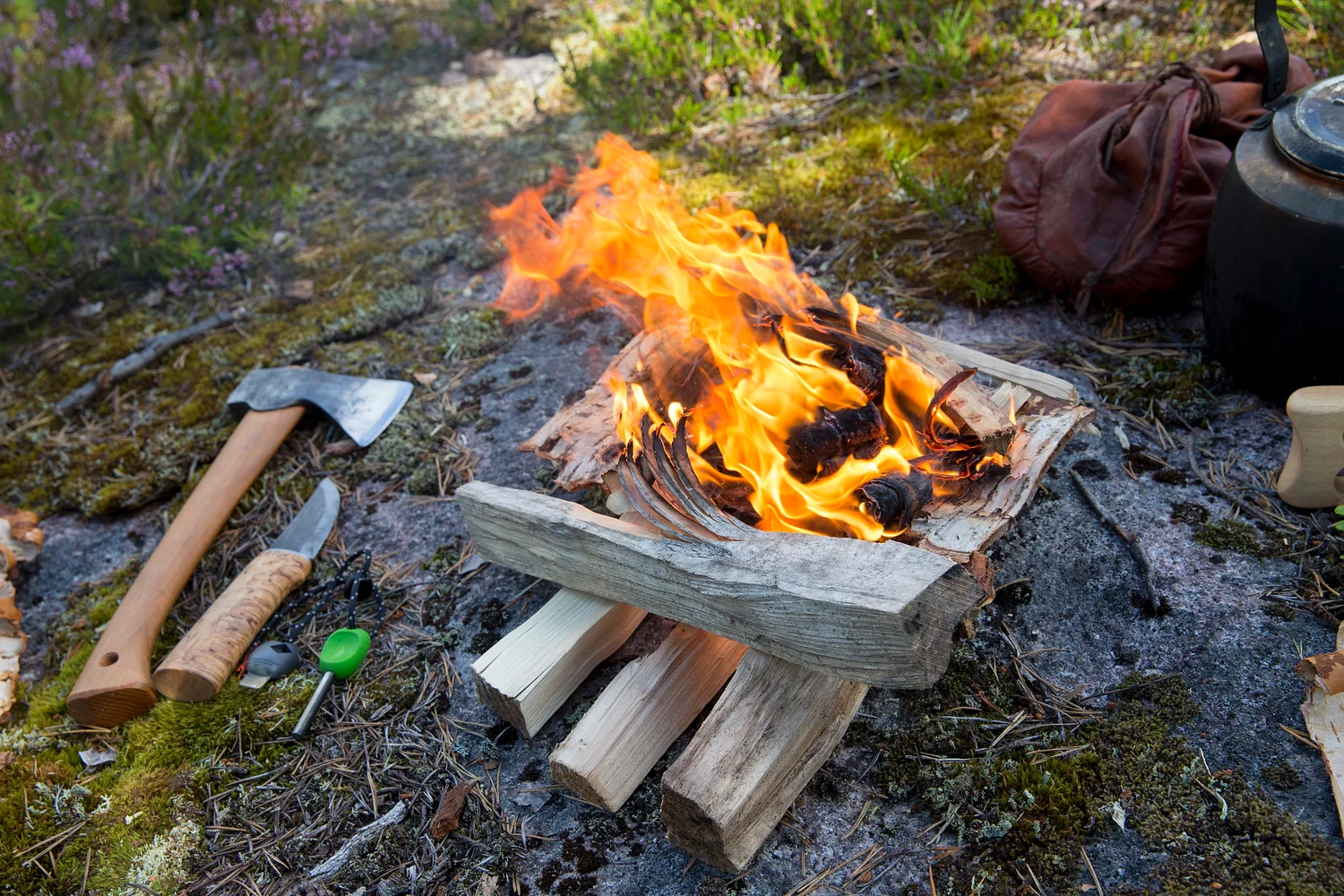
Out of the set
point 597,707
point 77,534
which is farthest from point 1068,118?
point 77,534

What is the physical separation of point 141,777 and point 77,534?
5.11 feet

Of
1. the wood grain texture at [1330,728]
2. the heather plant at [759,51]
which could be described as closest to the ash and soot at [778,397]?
the wood grain texture at [1330,728]

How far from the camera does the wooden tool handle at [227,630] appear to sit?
9.30 ft

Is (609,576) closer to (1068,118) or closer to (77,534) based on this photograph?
(77,534)

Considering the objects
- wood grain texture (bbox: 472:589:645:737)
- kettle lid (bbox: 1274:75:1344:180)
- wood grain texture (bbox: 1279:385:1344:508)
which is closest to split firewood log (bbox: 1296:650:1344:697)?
wood grain texture (bbox: 1279:385:1344:508)

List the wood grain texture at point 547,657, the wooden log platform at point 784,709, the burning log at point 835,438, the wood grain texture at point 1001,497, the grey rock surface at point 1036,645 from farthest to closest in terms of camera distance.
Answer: the burning log at point 835,438, the wood grain texture at point 547,657, the wood grain texture at point 1001,497, the grey rock surface at point 1036,645, the wooden log platform at point 784,709

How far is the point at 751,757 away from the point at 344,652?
150cm

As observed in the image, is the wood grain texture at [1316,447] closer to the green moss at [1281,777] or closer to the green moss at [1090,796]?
the green moss at [1090,796]

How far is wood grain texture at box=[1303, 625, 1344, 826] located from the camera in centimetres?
204

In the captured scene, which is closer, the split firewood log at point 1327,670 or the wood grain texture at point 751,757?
the wood grain texture at point 751,757

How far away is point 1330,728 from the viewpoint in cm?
213

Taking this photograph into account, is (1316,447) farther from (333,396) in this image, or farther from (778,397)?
(333,396)

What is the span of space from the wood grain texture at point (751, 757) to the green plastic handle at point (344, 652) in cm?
130

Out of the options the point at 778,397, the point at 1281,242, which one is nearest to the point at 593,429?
the point at 778,397
